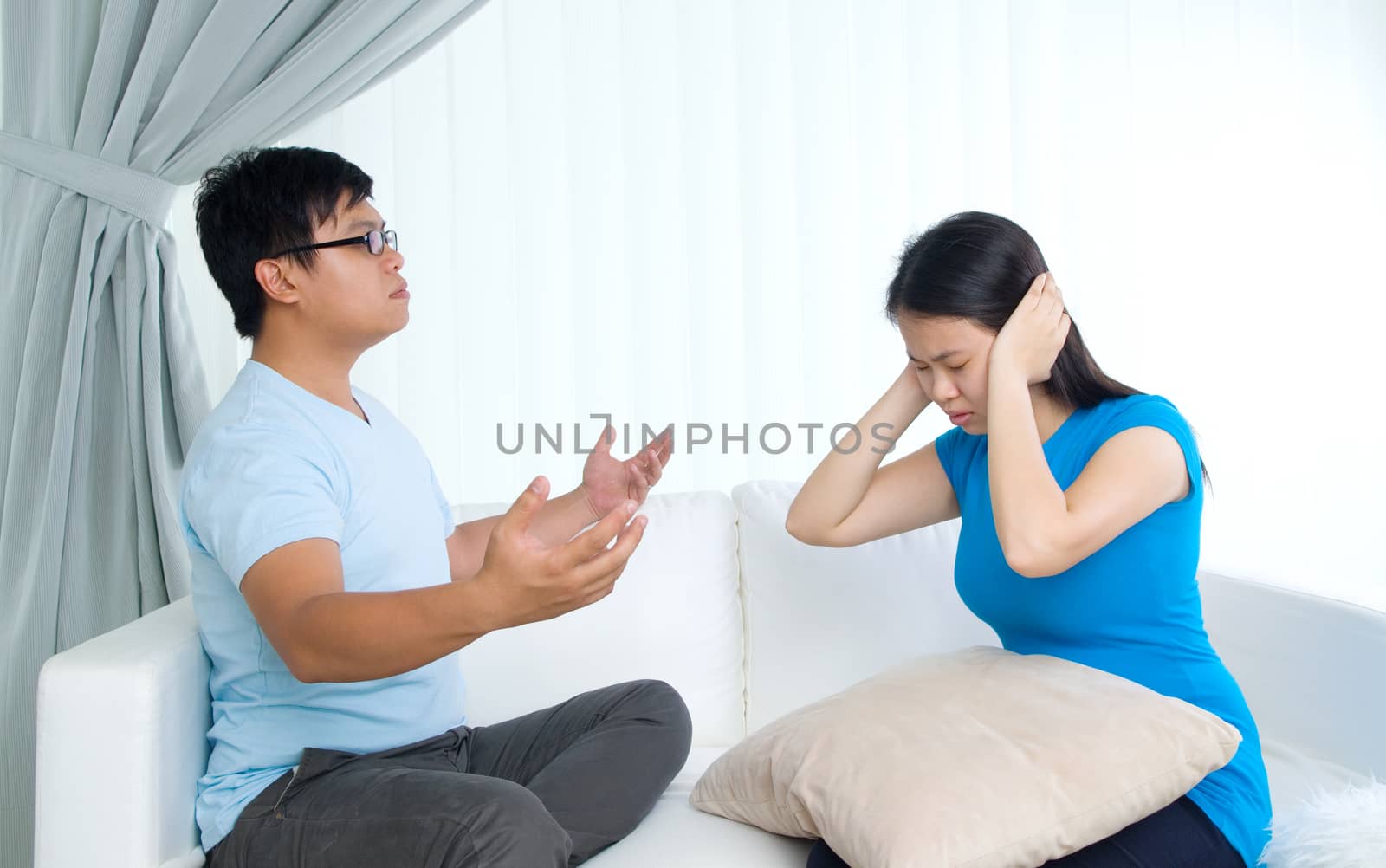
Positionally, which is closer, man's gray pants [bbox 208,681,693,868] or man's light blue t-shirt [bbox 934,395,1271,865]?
man's gray pants [bbox 208,681,693,868]

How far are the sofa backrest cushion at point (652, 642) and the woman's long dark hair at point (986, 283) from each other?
0.70m

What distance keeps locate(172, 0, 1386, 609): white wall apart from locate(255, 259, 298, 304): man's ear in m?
1.18

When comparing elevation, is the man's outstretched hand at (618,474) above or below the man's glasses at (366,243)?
below

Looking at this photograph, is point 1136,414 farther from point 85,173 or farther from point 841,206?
point 85,173

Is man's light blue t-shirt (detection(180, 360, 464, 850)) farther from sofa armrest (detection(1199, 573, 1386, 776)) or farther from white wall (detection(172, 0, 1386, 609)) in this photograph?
sofa armrest (detection(1199, 573, 1386, 776))

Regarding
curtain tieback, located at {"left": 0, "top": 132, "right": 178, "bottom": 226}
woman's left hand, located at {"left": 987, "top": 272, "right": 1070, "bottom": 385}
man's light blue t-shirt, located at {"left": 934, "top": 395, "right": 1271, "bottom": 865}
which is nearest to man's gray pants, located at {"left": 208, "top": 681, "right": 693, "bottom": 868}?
man's light blue t-shirt, located at {"left": 934, "top": 395, "right": 1271, "bottom": 865}

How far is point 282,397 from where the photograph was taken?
54.2 inches

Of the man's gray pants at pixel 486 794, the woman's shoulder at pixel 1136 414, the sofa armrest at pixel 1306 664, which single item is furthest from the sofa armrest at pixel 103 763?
the sofa armrest at pixel 1306 664

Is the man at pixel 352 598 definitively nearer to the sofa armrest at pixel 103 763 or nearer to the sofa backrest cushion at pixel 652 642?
the sofa armrest at pixel 103 763

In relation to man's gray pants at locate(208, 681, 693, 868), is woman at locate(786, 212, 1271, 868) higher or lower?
higher

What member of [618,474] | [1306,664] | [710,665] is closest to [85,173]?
[618,474]

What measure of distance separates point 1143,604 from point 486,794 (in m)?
0.88

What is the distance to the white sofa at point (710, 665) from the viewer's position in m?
1.24

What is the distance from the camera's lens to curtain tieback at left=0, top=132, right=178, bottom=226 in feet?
6.54
